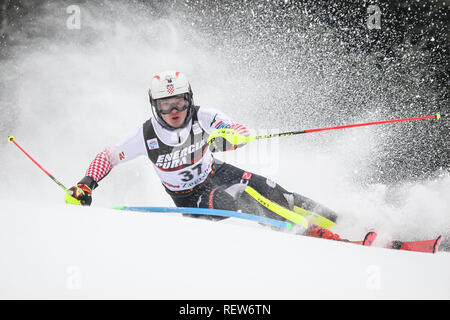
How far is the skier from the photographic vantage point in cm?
252

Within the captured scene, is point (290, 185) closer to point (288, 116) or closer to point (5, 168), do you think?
point (288, 116)

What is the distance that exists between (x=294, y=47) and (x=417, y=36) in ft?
6.41

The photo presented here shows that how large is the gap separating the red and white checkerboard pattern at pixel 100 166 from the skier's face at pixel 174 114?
596mm

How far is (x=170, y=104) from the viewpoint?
2.52 metres

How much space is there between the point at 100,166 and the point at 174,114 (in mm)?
741

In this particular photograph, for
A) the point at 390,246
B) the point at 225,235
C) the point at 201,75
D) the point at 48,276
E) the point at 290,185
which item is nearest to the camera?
the point at 48,276

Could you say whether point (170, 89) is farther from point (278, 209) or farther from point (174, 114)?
point (278, 209)

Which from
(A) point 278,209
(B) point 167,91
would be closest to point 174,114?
(B) point 167,91

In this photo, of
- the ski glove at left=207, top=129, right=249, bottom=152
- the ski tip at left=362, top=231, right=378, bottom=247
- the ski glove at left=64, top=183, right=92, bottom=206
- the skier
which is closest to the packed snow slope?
the ski tip at left=362, top=231, right=378, bottom=247

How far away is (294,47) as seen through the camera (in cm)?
585

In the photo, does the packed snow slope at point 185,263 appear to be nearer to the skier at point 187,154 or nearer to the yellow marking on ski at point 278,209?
the yellow marking on ski at point 278,209

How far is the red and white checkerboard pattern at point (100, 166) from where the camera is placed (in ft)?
8.34

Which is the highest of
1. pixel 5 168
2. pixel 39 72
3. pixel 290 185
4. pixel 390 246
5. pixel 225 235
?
pixel 39 72

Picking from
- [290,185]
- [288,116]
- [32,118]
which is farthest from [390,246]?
[32,118]
